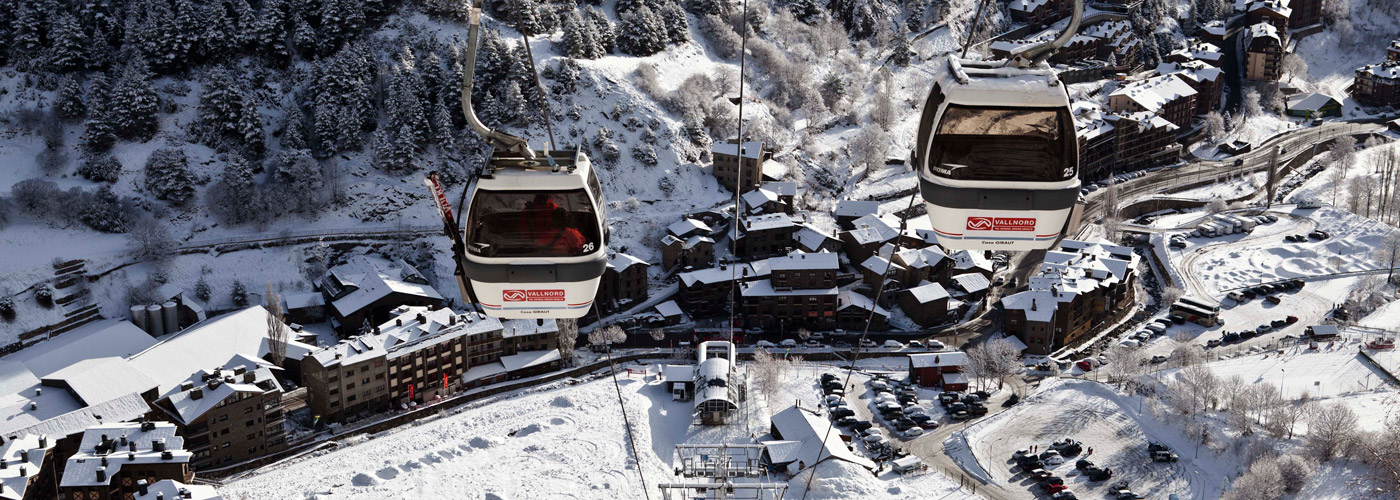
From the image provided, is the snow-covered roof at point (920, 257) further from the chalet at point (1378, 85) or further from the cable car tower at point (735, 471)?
the chalet at point (1378, 85)

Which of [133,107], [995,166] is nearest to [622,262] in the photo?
[133,107]

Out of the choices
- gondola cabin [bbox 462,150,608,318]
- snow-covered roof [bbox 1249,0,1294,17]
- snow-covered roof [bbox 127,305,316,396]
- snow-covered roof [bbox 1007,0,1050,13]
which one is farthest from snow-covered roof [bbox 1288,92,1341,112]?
gondola cabin [bbox 462,150,608,318]

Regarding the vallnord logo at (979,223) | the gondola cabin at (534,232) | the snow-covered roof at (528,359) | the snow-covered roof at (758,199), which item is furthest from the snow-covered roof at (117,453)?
the vallnord logo at (979,223)

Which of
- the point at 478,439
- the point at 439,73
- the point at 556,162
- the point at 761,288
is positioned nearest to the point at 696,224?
the point at 761,288

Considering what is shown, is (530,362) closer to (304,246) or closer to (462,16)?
(304,246)

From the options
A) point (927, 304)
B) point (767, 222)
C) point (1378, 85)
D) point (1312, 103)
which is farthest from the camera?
point (1378, 85)

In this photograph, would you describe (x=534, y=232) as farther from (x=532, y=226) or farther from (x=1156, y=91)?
(x=1156, y=91)

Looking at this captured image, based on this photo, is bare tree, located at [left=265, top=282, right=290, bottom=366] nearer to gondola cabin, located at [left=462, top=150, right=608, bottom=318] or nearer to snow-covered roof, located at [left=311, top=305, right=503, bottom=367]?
snow-covered roof, located at [left=311, top=305, right=503, bottom=367]
